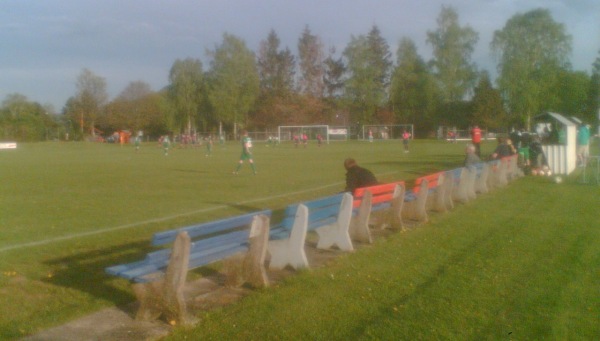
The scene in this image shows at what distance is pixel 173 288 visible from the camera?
19.4 feet

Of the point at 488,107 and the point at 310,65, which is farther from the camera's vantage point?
the point at 310,65

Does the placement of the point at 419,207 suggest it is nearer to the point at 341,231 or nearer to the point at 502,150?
the point at 341,231

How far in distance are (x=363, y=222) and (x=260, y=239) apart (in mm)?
2955

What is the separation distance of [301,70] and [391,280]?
96.9 m

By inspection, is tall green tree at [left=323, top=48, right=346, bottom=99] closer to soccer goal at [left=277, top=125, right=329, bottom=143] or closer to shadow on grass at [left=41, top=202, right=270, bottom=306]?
soccer goal at [left=277, top=125, right=329, bottom=143]

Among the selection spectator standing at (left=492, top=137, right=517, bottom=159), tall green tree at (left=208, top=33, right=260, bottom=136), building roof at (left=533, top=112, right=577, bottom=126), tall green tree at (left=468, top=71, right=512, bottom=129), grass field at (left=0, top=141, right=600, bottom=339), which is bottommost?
grass field at (left=0, top=141, right=600, bottom=339)

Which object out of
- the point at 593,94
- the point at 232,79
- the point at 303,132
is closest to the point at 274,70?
the point at 232,79

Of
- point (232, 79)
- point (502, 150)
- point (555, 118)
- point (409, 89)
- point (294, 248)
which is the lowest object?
point (294, 248)

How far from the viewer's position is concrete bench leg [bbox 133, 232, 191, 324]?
5906mm

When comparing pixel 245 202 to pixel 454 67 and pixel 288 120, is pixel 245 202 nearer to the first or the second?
pixel 454 67

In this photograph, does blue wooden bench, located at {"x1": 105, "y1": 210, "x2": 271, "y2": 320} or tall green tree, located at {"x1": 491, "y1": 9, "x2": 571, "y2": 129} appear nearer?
blue wooden bench, located at {"x1": 105, "y1": 210, "x2": 271, "y2": 320}

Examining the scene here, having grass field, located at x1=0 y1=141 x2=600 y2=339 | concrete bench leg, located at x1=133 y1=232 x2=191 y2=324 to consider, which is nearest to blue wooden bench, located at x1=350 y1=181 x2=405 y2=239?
grass field, located at x1=0 y1=141 x2=600 y2=339

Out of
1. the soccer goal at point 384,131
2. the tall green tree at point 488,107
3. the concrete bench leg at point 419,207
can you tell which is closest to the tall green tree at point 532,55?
the tall green tree at point 488,107

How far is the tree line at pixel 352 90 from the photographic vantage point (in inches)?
2739
